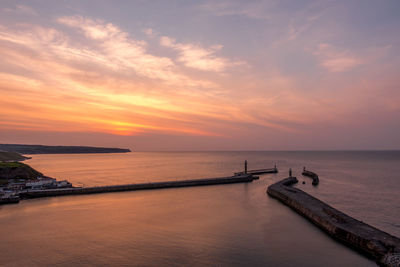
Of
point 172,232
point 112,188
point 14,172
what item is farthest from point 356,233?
point 14,172

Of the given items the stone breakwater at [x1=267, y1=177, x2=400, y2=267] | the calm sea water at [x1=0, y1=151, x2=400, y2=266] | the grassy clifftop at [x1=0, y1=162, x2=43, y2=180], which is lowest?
the calm sea water at [x1=0, y1=151, x2=400, y2=266]

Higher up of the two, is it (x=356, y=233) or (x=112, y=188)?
(x=356, y=233)

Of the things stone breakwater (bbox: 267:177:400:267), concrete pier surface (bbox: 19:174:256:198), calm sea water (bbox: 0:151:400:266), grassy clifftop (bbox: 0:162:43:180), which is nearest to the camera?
stone breakwater (bbox: 267:177:400:267)

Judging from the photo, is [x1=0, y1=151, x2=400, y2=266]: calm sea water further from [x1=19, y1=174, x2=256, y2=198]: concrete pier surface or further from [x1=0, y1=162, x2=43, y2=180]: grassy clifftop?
[x1=0, y1=162, x2=43, y2=180]: grassy clifftop

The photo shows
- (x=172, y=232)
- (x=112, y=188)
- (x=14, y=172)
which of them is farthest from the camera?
(x=14, y=172)

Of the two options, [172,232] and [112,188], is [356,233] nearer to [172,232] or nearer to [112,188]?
[172,232]

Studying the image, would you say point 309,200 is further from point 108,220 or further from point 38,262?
point 38,262

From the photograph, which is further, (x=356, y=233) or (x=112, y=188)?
(x=112, y=188)

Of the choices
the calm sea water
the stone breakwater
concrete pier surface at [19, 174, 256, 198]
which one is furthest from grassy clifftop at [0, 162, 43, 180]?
the stone breakwater

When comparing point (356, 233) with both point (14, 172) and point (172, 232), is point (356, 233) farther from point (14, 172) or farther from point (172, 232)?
point (14, 172)

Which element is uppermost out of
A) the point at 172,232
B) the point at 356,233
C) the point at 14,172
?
the point at 14,172

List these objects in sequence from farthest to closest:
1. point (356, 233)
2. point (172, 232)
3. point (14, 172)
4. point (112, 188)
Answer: point (14, 172), point (112, 188), point (172, 232), point (356, 233)

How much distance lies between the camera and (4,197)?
100.0 ft

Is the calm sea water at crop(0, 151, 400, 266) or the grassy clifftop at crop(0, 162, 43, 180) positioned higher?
the grassy clifftop at crop(0, 162, 43, 180)
